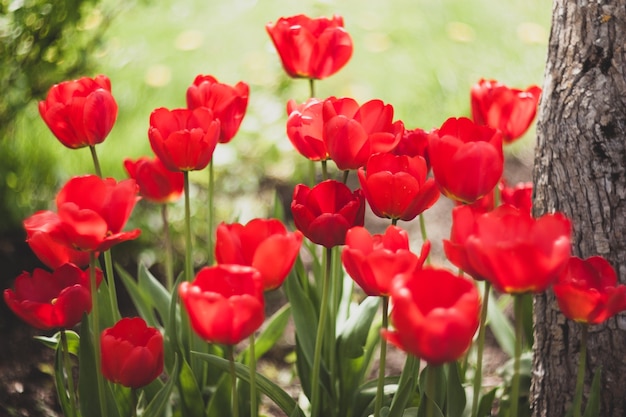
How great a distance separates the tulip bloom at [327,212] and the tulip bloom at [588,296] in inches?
13.0

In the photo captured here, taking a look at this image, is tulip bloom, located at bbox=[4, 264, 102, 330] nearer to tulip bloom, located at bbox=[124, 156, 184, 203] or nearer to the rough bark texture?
tulip bloom, located at bbox=[124, 156, 184, 203]

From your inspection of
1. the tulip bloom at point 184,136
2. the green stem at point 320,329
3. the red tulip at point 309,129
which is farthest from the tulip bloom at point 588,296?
the tulip bloom at point 184,136

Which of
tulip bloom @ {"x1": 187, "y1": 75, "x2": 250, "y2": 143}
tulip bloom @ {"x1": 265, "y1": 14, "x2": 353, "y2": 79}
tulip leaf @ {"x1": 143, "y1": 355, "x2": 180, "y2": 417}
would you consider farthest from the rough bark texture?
tulip leaf @ {"x1": 143, "y1": 355, "x2": 180, "y2": 417}

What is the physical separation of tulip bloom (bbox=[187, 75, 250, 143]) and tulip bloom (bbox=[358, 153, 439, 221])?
0.37 m

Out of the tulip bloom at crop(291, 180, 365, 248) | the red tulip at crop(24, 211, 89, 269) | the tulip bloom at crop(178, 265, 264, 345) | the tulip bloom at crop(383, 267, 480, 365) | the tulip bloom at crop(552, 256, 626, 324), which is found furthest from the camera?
the red tulip at crop(24, 211, 89, 269)

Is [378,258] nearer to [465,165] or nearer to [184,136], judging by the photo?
[465,165]

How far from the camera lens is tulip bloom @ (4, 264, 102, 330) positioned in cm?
140

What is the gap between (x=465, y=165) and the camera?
1.31 m

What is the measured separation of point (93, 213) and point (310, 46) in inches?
28.1

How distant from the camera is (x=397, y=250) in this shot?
124 cm

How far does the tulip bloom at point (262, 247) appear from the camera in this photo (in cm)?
121

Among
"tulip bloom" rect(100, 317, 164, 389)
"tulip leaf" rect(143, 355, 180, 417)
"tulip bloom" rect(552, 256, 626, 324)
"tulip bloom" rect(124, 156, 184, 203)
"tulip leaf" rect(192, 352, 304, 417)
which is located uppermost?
"tulip bloom" rect(552, 256, 626, 324)

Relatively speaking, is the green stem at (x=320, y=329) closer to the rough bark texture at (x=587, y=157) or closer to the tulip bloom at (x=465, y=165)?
the tulip bloom at (x=465, y=165)

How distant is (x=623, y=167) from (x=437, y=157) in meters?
0.42
